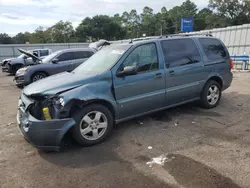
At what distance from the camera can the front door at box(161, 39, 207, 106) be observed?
15.3 feet

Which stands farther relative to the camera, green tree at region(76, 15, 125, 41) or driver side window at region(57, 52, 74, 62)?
green tree at region(76, 15, 125, 41)

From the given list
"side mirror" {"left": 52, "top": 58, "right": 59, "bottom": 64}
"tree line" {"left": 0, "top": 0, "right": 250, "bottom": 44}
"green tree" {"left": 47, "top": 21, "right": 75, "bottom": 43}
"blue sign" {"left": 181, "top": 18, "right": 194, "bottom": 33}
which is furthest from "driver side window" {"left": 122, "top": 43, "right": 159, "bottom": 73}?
"green tree" {"left": 47, "top": 21, "right": 75, "bottom": 43}

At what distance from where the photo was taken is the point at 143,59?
4371 millimetres

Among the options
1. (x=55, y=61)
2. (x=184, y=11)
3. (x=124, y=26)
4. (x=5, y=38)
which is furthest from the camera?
(x=124, y=26)

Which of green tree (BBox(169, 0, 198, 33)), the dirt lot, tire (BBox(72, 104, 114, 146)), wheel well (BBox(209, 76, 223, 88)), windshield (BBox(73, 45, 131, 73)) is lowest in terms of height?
the dirt lot

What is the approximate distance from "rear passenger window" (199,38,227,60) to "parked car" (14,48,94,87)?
20.2 ft

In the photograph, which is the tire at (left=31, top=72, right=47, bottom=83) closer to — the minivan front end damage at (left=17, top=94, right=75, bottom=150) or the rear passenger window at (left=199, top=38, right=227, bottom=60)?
the minivan front end damage at (left=17, top=94, right=75, bottom=150)

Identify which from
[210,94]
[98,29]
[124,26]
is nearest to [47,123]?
[210,94]

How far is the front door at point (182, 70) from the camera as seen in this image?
4.67m

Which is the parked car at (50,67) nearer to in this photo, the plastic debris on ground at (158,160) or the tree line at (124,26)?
the plastic debris on ground at (158,160)

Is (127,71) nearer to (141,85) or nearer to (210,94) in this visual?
(141,85)

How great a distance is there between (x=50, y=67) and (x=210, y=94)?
704 centimetres

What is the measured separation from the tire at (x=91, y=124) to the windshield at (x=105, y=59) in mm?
771

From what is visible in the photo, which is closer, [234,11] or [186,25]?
[186,25]
